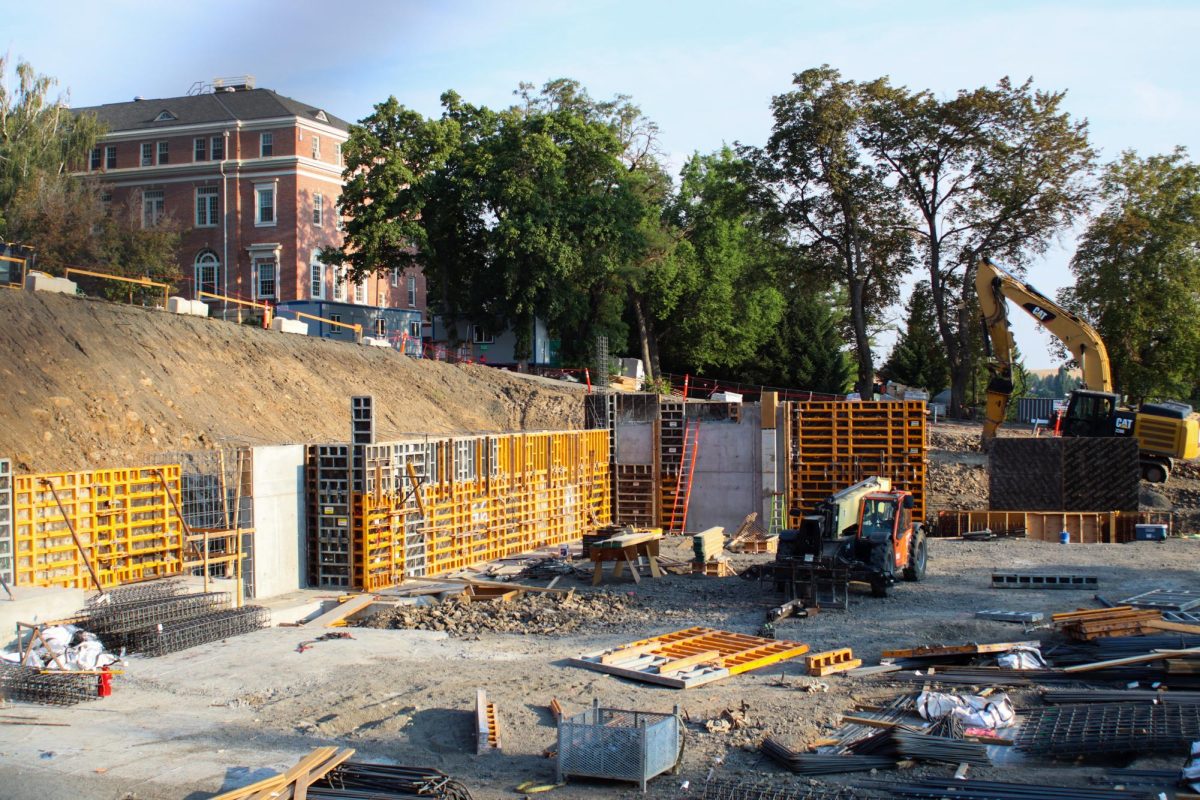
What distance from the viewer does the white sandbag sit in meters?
Answer: 10.9

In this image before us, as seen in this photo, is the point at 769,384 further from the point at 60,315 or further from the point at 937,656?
the point at 937,656

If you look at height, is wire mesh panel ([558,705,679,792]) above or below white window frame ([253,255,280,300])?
below

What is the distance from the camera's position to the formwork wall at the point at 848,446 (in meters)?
27.2

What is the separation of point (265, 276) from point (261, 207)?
11.0ft

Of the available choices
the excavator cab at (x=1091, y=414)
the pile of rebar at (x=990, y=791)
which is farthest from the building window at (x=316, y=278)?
the pile of rebar at (x=990, y=791)

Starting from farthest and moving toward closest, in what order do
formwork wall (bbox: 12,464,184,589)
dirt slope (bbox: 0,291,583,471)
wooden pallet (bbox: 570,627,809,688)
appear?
dirt slope (bbox: 0,291,583,471) < formwork wall (bbox: 12,464,184,589) < wooden pallet (bbox: 570,627,809,688)

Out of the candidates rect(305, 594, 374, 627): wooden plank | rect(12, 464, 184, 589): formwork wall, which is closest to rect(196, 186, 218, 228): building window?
rect(12, 464, 184, 589): formwork wall

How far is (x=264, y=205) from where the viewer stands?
5162cm

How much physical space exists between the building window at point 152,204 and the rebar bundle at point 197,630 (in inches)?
1663

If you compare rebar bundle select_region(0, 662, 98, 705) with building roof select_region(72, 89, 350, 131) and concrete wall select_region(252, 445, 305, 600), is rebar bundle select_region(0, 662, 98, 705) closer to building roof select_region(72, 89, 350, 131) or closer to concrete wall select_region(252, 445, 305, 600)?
concrete wall select_region(252, 445, 305, 600)

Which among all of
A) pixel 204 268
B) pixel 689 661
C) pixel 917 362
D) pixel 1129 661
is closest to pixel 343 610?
pixel 689 661

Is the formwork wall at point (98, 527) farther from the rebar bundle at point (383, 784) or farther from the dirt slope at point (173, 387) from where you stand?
the rebar bundle at point (383, 784)

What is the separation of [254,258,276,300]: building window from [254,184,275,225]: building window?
1.87 meters

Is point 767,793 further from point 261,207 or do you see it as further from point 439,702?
point 261,207
